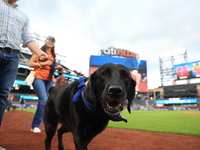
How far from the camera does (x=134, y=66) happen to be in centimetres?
5162

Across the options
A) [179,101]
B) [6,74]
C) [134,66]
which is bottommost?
[179,101]

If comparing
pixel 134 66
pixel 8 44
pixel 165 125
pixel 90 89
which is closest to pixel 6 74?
pixel 8 44

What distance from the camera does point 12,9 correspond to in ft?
8.76

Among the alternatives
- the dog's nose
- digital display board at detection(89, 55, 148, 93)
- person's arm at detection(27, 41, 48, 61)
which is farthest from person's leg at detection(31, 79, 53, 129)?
digital display board at detection(89, 55, 148, 93)

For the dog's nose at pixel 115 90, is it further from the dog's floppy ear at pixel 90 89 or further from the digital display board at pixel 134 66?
the digital display board at pixel 134 66

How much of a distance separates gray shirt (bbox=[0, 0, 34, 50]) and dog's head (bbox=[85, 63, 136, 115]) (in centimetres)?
159

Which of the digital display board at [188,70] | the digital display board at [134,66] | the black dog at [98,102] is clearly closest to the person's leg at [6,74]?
the black dog at [98,102]

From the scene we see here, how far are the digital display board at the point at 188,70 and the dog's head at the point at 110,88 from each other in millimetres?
49654

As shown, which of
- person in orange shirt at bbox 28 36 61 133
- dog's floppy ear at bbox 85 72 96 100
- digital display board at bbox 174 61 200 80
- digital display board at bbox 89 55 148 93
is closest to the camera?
dog's floppy ear at bbox 85 72 96 100

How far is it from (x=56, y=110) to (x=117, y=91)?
51.9 inches

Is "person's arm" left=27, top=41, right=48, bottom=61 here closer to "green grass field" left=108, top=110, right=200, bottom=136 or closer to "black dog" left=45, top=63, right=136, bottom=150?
"black dog" left=45, top=63, right=136, bottom=150

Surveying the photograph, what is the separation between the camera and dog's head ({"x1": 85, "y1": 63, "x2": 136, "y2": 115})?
1.71 meters

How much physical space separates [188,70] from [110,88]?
50.6 m

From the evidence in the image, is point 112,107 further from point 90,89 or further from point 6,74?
point 6,74
